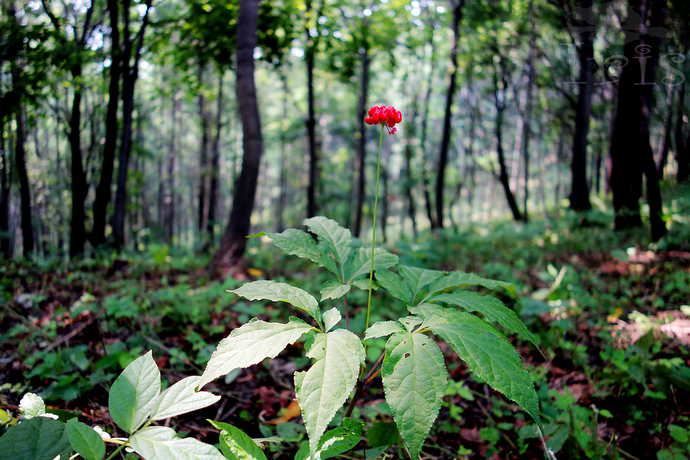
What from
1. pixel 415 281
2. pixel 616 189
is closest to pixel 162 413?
pixel 415 281

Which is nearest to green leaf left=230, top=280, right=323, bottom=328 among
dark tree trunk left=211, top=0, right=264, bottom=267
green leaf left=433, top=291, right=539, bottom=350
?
green leaf left=433, top=291, right=539, bottom=350

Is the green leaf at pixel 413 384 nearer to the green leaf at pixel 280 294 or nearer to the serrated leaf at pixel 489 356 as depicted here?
the serrated leaf at pixel 489 356

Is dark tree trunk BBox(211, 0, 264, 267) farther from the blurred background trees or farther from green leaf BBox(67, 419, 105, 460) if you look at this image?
green leaf BBox(67, 419, 105, 460)

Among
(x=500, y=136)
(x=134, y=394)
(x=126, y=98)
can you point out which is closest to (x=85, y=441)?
(x=134, y=394)

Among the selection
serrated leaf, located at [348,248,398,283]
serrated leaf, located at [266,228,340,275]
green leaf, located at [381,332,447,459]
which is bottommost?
green leaf, located at [381,332,447,459]

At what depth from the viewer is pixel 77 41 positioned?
22.3ft

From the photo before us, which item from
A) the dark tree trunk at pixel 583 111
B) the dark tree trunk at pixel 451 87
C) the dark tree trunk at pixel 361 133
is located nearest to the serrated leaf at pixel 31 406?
the dark tree trunk at pixel 361 133

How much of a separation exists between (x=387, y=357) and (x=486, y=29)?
14110 millimetres

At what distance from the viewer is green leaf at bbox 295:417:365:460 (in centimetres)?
108

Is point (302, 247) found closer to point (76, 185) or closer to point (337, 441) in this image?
point (337, 441)

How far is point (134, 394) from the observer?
1.13m

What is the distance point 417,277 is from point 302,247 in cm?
54

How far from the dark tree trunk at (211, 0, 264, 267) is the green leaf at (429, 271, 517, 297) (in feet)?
15.2

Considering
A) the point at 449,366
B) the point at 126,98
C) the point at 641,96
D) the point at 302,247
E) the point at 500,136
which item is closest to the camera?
the point at 302,247
